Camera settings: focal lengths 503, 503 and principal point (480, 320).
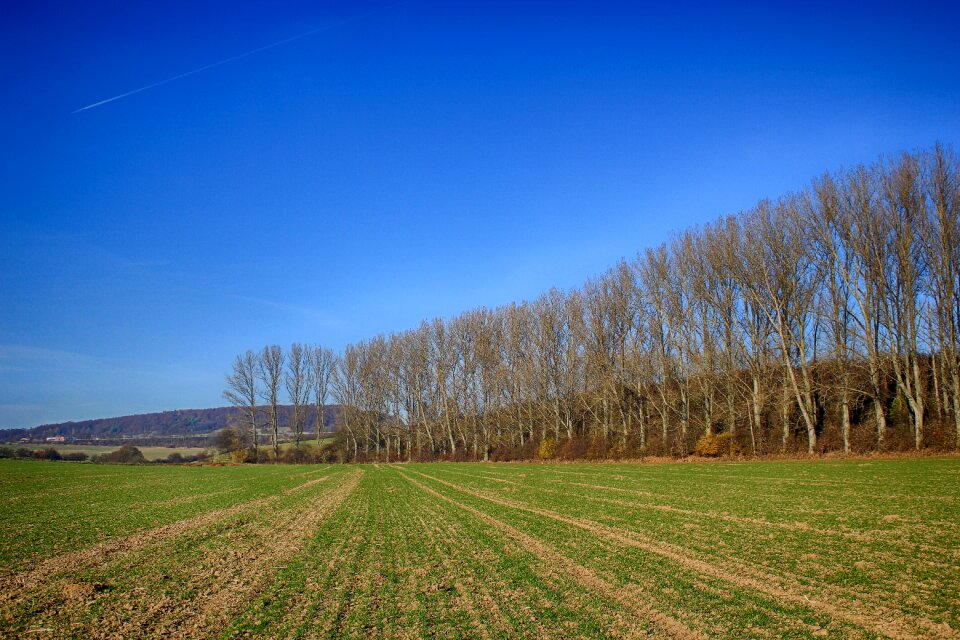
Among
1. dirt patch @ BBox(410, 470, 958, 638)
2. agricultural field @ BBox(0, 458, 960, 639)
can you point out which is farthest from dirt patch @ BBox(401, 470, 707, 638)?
dirt patch @ BBox(410, 470, 958, 638)

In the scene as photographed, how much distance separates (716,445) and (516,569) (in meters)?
35.0

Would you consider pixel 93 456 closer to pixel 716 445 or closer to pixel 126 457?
pixel 126 457

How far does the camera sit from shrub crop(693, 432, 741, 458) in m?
38.7

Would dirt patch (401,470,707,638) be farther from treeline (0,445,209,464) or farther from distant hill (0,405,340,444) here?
distant hill (0,405,340,444)

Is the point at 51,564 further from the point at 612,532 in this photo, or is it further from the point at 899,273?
the point at 899,273

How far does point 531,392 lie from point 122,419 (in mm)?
196083

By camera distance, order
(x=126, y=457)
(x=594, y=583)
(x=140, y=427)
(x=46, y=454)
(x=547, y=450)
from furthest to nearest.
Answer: (x=140, y=427) → (x=126, y=457) → (x=46, y=454) → (x=547, y=450) → (x=594, y=583)

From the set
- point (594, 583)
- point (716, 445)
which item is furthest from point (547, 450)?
point (594, 583)

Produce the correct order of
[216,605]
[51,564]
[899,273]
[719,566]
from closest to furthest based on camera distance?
[216,605] → [719,566] → [51,564] → [899,273]

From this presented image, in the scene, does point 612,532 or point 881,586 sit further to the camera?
point 612,532

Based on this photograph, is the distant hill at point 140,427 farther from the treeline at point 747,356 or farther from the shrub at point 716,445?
the shrub at point 716,445

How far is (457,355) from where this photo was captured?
75812mm

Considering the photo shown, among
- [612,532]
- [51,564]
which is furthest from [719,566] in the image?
[51,564]

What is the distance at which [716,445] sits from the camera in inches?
1538
